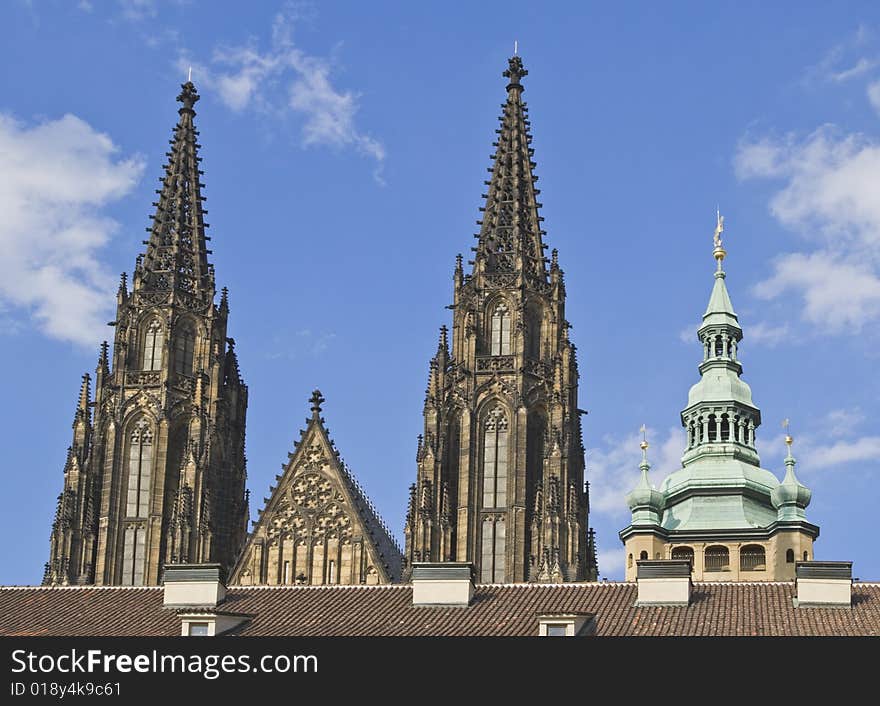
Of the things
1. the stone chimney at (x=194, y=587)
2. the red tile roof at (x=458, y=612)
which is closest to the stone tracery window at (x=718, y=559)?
the red tile roof at (x=458, y=612)

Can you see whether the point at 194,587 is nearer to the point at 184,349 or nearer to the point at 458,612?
the point at 458,612

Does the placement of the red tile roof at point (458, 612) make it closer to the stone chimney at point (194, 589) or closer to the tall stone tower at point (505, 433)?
the stone chimney at point (194, 589)

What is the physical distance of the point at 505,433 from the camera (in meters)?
80.8

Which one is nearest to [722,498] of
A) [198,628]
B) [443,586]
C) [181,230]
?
[181,230]

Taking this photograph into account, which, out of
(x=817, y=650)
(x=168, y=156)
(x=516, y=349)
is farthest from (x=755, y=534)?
(x=817, y=650)

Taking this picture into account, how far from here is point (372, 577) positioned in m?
80.8

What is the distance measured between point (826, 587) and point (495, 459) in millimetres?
26546

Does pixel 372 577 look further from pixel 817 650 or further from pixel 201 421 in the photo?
pixel 817 650

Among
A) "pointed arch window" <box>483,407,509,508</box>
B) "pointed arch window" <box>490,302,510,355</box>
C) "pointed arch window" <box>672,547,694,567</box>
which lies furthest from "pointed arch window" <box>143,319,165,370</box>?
"pointed arch window" <box>672,547,694,567</box>

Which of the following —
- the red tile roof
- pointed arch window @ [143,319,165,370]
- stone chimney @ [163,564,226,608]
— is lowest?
the red tile roof

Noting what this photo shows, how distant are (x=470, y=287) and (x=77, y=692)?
42.7m

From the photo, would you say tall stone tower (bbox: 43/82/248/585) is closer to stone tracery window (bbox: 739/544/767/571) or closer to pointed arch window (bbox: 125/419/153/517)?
pointed arch window (bbox: 125/419/153/517)

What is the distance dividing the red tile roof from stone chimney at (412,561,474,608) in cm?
33

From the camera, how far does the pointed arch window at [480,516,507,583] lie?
258 ft
